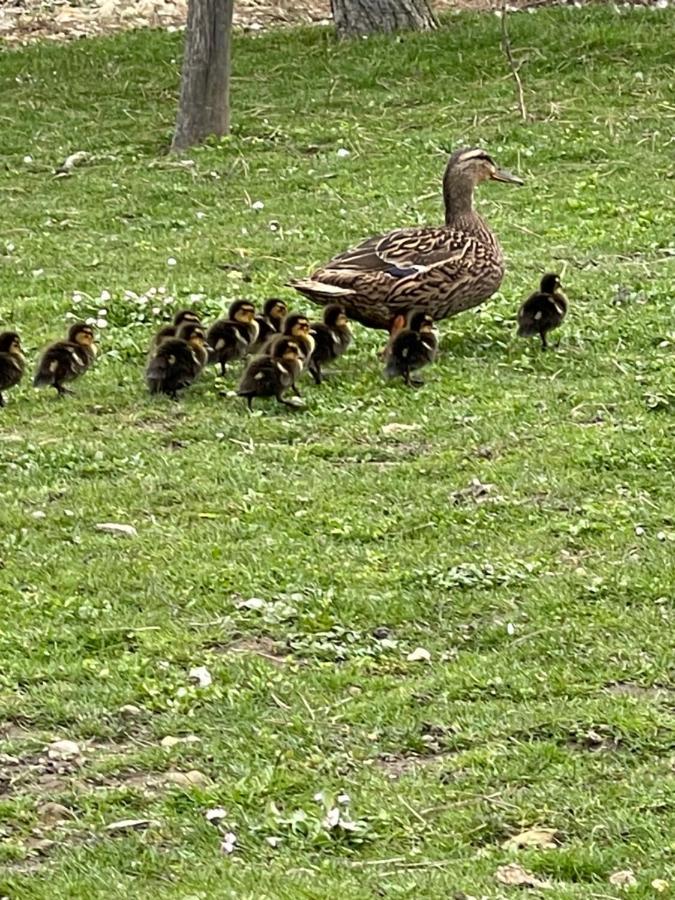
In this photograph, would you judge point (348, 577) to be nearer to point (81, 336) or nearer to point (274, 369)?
point (274, 369)

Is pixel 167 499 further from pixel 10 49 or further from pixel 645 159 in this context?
pixel 10 49

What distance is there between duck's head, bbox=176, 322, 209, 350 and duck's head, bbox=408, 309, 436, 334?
119 cm

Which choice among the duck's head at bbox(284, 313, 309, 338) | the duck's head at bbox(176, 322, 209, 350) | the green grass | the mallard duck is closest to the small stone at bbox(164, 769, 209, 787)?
the green grass

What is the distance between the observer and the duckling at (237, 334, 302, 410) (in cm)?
991

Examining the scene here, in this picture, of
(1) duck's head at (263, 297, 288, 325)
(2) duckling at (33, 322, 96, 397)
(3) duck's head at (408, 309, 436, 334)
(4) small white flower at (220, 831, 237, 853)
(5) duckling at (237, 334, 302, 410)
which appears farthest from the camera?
(1) duck's head at (263, 297, 288, 325)

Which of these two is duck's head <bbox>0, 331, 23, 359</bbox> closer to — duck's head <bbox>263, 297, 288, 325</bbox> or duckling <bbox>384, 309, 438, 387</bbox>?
duck's head <bbox>263, 297, 288, 325</bbox>

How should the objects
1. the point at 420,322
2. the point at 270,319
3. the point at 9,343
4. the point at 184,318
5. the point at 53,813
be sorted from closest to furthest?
the point at 53,813, the point at 9,343, the point at 420,322, the point at 184,318, the point at 270,319

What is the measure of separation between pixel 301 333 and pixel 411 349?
68cm

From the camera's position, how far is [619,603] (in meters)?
7.31

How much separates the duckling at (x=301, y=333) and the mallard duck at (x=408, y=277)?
0.48 metres

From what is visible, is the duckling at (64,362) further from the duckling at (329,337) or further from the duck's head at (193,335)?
the duckling at (329,337)

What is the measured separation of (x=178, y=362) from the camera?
34.0ft

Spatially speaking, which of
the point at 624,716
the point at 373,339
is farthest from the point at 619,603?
the point at 373,339

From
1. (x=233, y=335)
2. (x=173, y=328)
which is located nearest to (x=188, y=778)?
(x=233, y=335)
